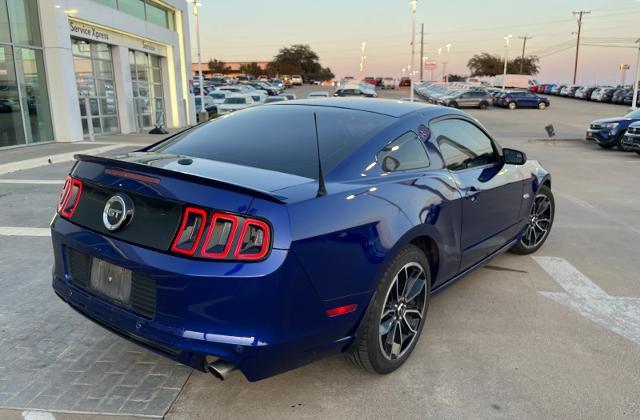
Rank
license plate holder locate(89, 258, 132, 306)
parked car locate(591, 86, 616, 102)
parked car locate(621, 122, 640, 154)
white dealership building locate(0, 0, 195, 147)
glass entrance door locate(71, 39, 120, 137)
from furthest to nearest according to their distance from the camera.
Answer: parked car locate(591, 86, 616, 102) < glass entrance door locate(71, 39, 120, 137) < parked car locate(621, 122, 640, 154) < white dealership building locate(0, 0, 195, 147) < license plate holder locate(89, 258, 132, 306)

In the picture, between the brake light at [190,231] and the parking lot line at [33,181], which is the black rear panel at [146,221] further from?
the parking lot line at [33,181]

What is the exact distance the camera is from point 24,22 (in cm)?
1375

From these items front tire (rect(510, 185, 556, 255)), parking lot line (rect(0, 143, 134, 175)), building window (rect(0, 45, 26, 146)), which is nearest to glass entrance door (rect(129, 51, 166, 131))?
building window (rect(0, 45, 26, 146))

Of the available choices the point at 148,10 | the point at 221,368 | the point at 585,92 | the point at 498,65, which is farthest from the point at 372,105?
the point at 498,65

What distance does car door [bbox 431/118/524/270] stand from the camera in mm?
3764

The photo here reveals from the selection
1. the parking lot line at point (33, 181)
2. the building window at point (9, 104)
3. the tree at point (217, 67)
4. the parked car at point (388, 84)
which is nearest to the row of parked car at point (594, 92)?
the parked car at point (388, 84)

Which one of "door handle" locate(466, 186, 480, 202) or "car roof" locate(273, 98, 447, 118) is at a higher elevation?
"car roof" locate(273, 98, 447, 118)

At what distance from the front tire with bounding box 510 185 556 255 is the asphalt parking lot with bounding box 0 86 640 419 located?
19 centimetres

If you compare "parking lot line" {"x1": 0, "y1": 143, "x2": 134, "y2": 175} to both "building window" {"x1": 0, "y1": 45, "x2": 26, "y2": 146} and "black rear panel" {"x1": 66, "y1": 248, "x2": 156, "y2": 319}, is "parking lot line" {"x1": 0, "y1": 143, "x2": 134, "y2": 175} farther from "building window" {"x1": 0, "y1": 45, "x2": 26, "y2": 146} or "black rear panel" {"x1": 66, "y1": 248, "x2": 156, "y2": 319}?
"black rear panel" {"x1": 66, "y1": 248, "x2": 156, "y2": 319}

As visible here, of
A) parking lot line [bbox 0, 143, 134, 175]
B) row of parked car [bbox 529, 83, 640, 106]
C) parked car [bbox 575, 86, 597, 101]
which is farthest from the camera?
parked car [bbox 575, 86, 597, 101]

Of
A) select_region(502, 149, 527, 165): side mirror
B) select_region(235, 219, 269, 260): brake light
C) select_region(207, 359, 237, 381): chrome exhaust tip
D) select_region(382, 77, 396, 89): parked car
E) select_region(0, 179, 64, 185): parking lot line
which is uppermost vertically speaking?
select_region(382, 77, 396, 89): parked car

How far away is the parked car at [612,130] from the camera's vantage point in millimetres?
15664

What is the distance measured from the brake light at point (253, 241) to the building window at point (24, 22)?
1401 cm

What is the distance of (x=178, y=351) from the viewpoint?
2414 mm
